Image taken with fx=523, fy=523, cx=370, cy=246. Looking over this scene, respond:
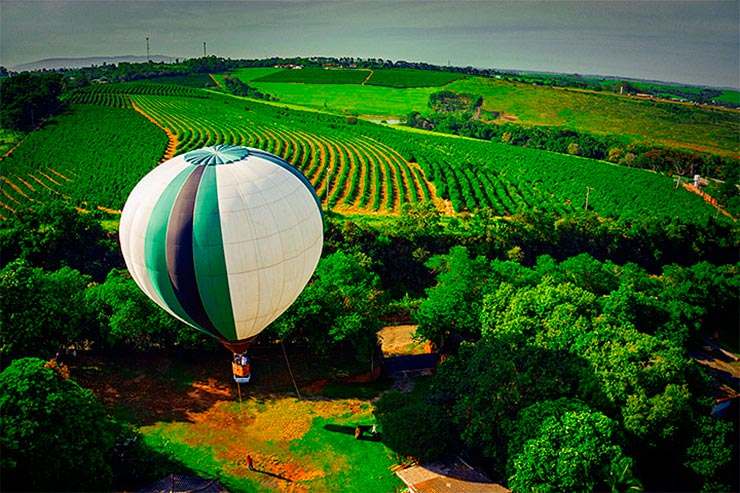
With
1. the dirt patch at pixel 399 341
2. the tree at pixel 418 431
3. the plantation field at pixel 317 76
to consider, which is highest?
the plantation field at pixel 317 76

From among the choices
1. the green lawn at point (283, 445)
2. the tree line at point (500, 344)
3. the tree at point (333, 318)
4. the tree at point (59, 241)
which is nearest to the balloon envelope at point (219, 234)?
the tree line at point (500, 344)

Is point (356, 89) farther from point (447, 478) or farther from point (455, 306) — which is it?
point (447, 478)

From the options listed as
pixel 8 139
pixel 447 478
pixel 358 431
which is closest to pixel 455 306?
pixel 358 431

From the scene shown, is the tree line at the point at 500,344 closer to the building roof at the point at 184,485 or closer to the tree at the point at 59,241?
the tree at the point at 59,241

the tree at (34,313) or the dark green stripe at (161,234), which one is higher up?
the dark green stripe at (161,234)

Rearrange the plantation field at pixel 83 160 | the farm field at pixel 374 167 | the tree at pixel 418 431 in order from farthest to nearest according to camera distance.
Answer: the farm field at pixel 374 167 < the plantation field at pixel 83 160 < the tree at pixel 418 431

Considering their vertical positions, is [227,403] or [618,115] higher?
[618,115]
